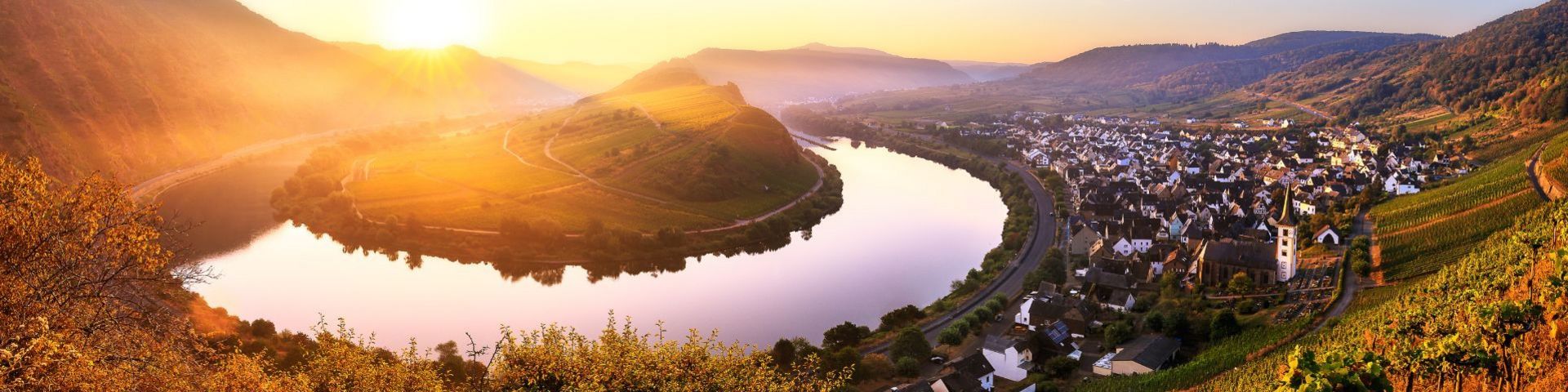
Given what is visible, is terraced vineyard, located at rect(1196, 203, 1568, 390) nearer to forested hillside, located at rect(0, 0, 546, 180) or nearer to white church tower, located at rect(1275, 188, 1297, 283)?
white church tower, located at rect(1275, 188, 1297, 283)

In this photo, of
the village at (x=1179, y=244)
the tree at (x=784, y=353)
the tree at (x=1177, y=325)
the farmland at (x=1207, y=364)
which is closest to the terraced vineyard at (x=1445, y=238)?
the village at (x=1179, y=244)

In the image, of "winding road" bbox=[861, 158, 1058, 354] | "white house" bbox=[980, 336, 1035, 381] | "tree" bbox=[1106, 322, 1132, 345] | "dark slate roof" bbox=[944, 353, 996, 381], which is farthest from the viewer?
"winding road" bbox=[861, 158, 1058, 354]

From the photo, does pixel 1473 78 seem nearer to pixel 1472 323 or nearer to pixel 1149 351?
pixel 1149 351

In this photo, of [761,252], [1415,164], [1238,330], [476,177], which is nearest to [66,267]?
[1238,330]

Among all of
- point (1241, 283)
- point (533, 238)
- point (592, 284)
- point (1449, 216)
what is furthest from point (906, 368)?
point (533, 238)

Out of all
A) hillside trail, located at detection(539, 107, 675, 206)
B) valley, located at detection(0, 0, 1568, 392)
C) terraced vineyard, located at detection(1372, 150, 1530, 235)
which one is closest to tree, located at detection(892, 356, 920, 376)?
valley, located at detection(0, 0, 1568, 392)

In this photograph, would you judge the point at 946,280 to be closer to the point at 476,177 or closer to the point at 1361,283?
the point at 1361,283

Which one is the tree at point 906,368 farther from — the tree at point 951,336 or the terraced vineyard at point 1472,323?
the terraced vineyard at point 1472,323
